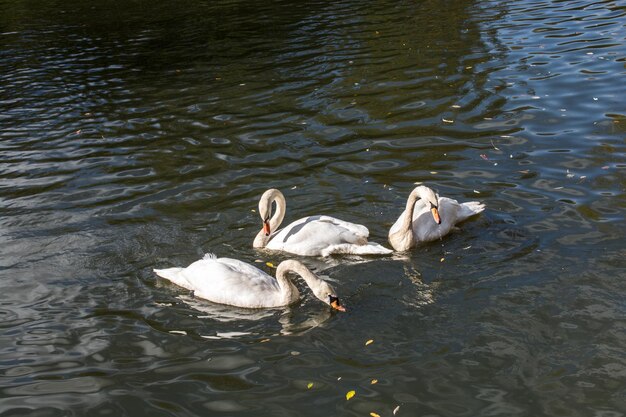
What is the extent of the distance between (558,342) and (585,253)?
192 cm

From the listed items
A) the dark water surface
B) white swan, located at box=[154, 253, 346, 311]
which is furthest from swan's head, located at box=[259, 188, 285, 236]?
white swan, located at box=[154, 253, 346, 311]

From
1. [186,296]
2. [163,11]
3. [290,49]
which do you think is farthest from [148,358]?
[163,11]

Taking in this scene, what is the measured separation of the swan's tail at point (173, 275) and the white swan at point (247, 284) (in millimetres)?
24

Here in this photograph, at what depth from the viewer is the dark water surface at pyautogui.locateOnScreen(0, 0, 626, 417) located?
741 centimetres

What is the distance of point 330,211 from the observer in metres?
11.1

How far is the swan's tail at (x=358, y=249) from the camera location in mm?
9766

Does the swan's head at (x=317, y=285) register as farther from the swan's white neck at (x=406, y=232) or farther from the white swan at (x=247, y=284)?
the swan's white neck at (x=406, y=232)

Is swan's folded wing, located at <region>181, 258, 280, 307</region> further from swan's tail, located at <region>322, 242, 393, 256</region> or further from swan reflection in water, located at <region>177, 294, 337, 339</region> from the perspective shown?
swan's tail, located at <region>322, 242, 393, 256</region>

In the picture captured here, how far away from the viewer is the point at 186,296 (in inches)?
358

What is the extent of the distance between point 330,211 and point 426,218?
1471 millimetres

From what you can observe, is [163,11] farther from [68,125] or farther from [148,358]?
[148,358]

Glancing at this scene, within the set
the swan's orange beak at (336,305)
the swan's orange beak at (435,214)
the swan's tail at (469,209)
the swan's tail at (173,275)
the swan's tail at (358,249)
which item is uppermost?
the swan's orange beak at (435,214)

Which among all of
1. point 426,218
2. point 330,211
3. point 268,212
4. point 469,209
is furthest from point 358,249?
point 469,209

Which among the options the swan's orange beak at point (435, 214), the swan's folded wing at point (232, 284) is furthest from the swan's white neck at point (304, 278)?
the swan's orange beak at point (435, 214)
